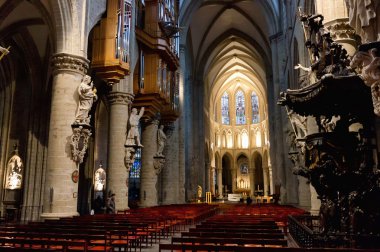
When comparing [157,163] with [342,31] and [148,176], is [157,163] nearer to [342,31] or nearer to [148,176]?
[148,176]

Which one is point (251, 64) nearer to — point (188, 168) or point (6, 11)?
point (188, 168)

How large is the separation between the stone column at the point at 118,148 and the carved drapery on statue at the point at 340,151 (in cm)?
971

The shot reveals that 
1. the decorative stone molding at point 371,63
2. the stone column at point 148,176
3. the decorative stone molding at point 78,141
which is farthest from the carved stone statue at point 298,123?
the decorative stone molding at point 371,63

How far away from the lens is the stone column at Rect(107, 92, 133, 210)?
51.7 ft

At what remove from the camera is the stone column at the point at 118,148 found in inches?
620

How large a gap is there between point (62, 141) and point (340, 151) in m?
8.64

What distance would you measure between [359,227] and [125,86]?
41.0 feet

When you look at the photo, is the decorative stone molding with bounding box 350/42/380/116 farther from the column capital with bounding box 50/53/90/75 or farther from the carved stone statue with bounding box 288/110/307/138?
the column capital with bounding box 50/53/90/75

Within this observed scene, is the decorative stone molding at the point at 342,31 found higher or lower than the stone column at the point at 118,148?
higher

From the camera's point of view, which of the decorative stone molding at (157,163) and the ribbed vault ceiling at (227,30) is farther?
the ribbed vault ceiling at (227,30)

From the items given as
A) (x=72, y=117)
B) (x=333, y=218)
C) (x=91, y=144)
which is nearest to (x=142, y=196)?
(x=91, y=144)

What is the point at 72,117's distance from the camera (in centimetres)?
1188

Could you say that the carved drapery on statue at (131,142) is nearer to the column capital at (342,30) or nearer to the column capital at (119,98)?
the column capital at (119,98)

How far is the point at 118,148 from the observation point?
16109 mm
